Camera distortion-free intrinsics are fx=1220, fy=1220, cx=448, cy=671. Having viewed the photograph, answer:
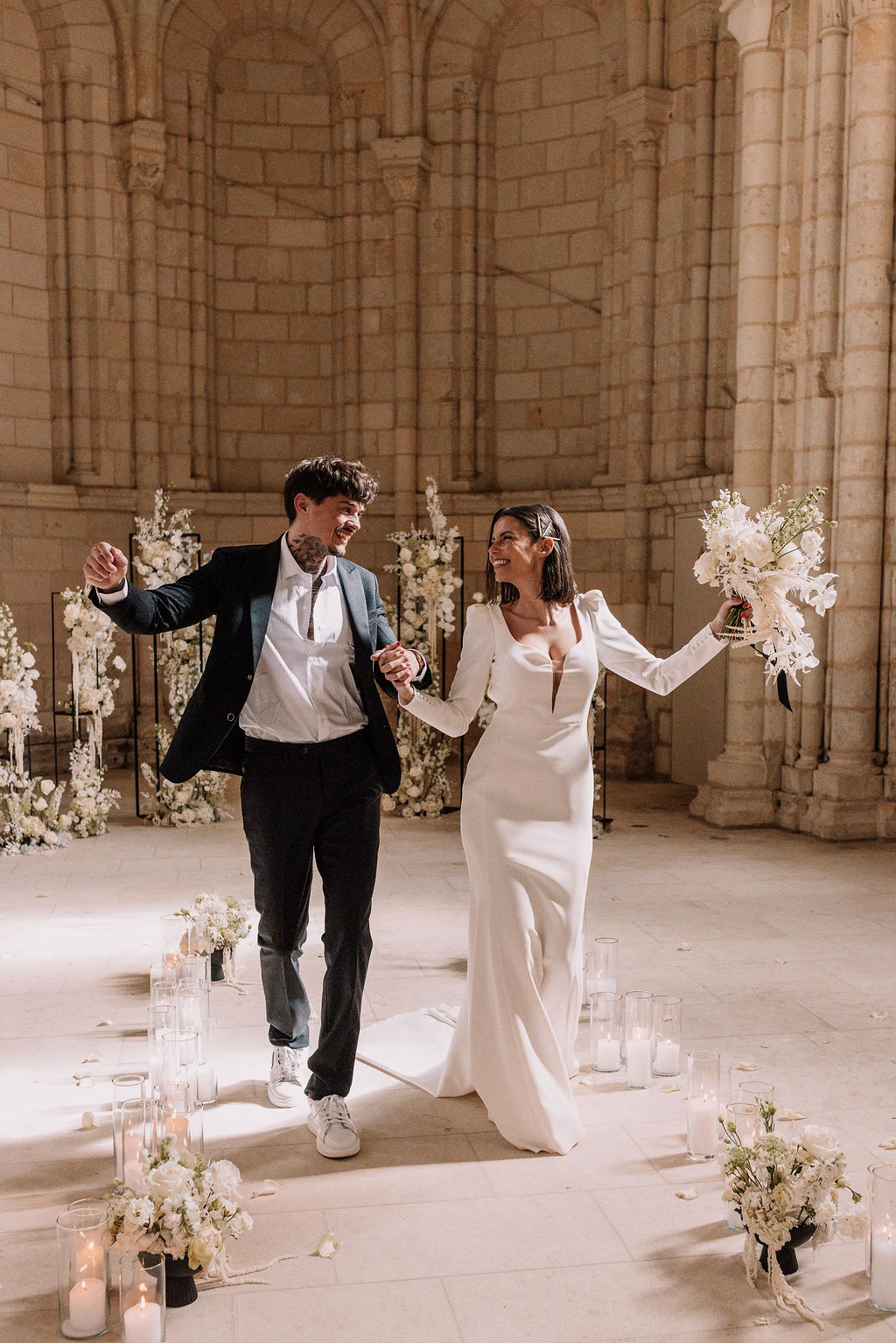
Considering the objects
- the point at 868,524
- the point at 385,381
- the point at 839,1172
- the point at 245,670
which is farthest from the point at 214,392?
the point at 839,1172

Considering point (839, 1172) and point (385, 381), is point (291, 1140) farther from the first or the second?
point (385, 381)

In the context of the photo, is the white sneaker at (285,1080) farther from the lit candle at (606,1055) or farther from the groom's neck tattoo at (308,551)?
the groom's neck tattoo at (308,551)

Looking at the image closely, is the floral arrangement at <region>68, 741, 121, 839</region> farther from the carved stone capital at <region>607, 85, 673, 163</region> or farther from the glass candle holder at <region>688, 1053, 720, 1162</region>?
the carved stone capital at <region>607, 85, 673, 163</region>

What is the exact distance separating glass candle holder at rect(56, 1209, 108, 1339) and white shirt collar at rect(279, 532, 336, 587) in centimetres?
178

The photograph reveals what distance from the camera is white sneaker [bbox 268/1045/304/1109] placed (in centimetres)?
377

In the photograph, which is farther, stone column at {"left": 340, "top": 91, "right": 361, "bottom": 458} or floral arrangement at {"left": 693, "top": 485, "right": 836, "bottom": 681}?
stone column at {"left": 340, "top": 91, "right": 361, "bottom": 458}

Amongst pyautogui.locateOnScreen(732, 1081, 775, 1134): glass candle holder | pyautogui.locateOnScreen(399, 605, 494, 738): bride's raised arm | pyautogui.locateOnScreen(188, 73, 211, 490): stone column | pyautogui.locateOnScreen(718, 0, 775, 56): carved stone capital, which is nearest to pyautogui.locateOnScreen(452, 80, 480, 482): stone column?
pyautogui.locateOnScreen(188, 73, 211, 490): stone column

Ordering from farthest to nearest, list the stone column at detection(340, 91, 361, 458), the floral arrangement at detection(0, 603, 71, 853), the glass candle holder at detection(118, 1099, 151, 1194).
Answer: the stone column at detection(340, 91, 361, 458), the floral arrangement at detection(0, 603, 71, 853), the glass candle holder at detection(118, 1099, 151, 1194)

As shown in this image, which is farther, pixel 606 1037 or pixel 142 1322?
pixel 606 1037

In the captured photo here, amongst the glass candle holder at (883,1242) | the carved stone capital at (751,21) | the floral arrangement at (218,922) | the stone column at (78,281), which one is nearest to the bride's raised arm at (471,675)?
the glass candle holder at (883,1242)

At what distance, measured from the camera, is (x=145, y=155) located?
36.6 ft

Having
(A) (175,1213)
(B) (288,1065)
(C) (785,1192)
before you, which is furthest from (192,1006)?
(C) (785,1192)

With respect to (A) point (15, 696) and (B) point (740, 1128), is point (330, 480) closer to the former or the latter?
(B) point (740, 1128)

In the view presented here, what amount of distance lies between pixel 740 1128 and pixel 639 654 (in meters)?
1.41
